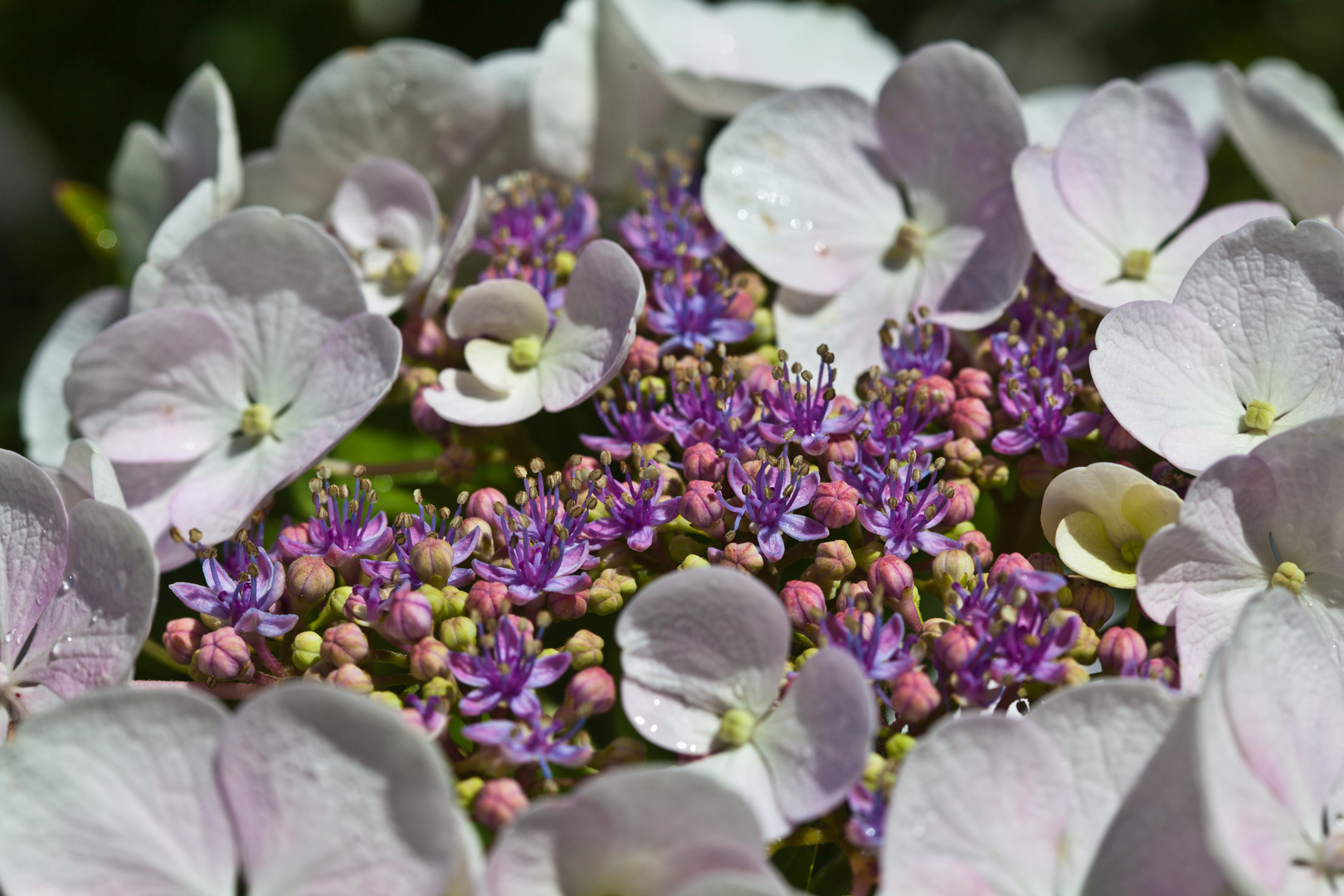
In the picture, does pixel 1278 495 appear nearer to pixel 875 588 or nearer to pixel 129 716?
pixel 875 588

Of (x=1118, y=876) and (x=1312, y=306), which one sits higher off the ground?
(x=1312, y=306)

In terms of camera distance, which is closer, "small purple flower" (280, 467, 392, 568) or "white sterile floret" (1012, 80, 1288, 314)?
"small purple flower" (280, 467, 392, 568)

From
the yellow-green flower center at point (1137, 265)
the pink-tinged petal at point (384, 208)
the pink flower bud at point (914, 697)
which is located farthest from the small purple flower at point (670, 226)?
the pink flower bud at point (914, 697)

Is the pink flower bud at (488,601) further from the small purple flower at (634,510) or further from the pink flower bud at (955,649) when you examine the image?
the pink flower bud at (955,649)

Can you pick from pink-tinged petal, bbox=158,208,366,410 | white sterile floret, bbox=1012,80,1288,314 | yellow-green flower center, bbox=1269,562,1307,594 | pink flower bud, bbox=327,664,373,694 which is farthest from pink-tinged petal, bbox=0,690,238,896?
white sterile floret, bbox=1012,80,1288,314

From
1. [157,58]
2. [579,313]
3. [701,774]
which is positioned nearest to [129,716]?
[701,774]

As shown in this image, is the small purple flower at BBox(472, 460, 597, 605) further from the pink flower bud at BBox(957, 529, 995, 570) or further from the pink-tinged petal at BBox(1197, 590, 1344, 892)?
the pink-tinged petal at BBox(1197, 590, 1344, 892)
